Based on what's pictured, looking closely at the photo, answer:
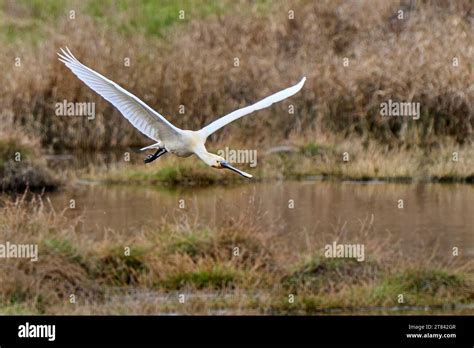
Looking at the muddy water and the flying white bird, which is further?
the muddy water

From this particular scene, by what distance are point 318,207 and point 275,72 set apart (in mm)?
6708

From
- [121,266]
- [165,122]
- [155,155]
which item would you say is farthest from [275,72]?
[165,122]

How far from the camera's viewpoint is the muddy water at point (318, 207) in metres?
21.5

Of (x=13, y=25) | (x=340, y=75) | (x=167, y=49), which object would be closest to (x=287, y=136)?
(x=340, y=75)

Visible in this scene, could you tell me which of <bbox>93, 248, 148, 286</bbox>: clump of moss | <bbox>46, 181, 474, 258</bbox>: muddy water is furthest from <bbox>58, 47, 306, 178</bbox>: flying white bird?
<bbox>46, 181, 474, 258</bbox>: muddy water

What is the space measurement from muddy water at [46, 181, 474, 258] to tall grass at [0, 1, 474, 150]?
2.27m

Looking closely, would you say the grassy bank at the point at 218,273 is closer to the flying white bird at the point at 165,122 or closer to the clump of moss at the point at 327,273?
the clump of moss at the point at 327,273

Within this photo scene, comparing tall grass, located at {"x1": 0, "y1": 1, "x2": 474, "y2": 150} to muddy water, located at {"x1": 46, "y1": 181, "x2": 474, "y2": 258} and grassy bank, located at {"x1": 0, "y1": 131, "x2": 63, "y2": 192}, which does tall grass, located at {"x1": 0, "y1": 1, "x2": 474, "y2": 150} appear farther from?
muddy water, located at {"x1": 46, "y1": 181, "x2": 474, "y2": 258}

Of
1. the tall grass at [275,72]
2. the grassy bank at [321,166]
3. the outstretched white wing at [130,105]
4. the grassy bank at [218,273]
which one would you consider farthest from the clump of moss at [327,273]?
the tall grass at [275,72]

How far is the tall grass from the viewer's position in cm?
2923

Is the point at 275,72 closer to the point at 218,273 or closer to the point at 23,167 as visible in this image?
the point at 23,167

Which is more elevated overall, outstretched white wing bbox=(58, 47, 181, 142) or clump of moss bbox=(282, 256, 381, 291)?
outstretched white wing bbox=(58, 47, 181, 142)

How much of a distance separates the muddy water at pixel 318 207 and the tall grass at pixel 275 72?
89.5 inches

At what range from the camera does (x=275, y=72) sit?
30.8 m
